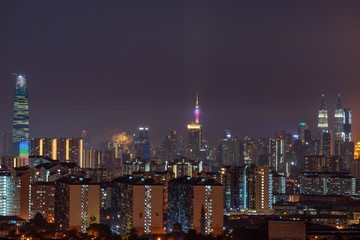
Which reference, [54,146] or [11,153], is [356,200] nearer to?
[54,146]

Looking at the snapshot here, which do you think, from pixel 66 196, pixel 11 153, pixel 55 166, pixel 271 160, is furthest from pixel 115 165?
pixel 66 196

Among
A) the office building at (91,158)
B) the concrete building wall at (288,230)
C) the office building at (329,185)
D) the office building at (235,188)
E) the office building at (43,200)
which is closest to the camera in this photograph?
the concrete building wall at (288,230)

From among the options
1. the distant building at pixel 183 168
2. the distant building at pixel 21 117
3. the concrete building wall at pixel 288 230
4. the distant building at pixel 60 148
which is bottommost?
→ the concrete building wall at pixel 288 230

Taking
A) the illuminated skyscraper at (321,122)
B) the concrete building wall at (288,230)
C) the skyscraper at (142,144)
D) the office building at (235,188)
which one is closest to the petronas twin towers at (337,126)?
the illuminated skyscraper at (321,122)

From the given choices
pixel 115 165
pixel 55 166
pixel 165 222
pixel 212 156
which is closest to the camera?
pixel 165 222

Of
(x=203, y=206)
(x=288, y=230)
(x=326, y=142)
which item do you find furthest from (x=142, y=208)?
(x=326, y=142)

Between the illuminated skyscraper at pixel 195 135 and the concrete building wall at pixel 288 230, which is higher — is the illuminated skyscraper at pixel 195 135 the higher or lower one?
the higher one

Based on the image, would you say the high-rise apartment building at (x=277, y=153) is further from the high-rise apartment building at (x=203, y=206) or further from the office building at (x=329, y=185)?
the high-rise apartment building at (x=203, y=206)
